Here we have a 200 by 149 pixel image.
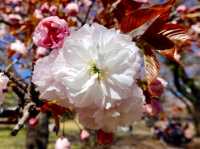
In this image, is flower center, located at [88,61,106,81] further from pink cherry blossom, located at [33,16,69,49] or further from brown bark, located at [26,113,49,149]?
brown bark, located at [26,113,49,149]

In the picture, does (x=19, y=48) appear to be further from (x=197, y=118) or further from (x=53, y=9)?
(x=197, y=118)

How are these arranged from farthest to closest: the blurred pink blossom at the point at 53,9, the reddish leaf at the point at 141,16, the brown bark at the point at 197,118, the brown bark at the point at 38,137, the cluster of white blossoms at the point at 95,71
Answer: the brown bark at the point at 197,118 < the brown bark at the point at 38,137 < the blurred pink blossom at the point at 53,9 < the reddish leaf at the point at 141,16 < the cluster of white blossoms at the point at 95,71

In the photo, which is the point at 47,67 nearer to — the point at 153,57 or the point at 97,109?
the point at 97,109

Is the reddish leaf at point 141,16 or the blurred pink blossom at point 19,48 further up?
the blurred pink blossom at point 19,48

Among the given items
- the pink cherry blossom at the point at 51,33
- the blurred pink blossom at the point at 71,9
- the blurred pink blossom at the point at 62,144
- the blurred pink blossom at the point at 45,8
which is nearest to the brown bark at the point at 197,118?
the blurred pink blossom at the point at 71,9

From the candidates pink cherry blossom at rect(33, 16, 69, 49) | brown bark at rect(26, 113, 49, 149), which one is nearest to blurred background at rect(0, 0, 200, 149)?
brown bark at rect(26, 113, 49, 149)

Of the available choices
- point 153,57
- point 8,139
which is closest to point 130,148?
point 8,139

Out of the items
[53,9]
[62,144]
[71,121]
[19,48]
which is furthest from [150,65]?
[71,121]

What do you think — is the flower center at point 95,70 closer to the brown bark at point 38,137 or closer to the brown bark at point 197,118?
the brown bark at point 38,137
